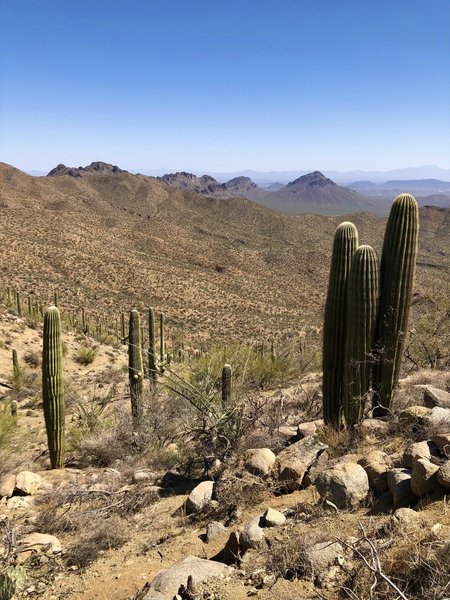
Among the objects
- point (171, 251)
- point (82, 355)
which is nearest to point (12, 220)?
point (171, 251)

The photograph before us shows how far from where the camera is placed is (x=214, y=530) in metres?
4.82

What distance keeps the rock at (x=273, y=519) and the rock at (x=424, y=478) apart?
127 centimetres

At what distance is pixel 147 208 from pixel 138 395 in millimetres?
94261

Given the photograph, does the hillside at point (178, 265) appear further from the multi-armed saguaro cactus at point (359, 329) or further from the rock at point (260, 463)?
the rock at point (260, 463)

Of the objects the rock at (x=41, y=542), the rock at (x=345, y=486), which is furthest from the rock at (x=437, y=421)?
the rock at (x=41, y=542)

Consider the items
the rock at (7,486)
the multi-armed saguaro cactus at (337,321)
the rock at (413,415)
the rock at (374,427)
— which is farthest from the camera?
the multi-armed saguaro cactus at (337,321)

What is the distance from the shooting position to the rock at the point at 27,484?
6859 mm

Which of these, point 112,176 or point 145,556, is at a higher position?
point 112,176

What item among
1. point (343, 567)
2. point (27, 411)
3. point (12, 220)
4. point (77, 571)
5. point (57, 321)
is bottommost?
point (27, 411)

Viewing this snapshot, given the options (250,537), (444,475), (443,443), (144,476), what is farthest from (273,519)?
(144,476)

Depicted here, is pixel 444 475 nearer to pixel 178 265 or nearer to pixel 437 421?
pixel 437 421

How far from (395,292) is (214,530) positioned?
459cm

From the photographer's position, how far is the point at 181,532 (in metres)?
5.04

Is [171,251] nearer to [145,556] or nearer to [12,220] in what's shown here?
[12,220]
